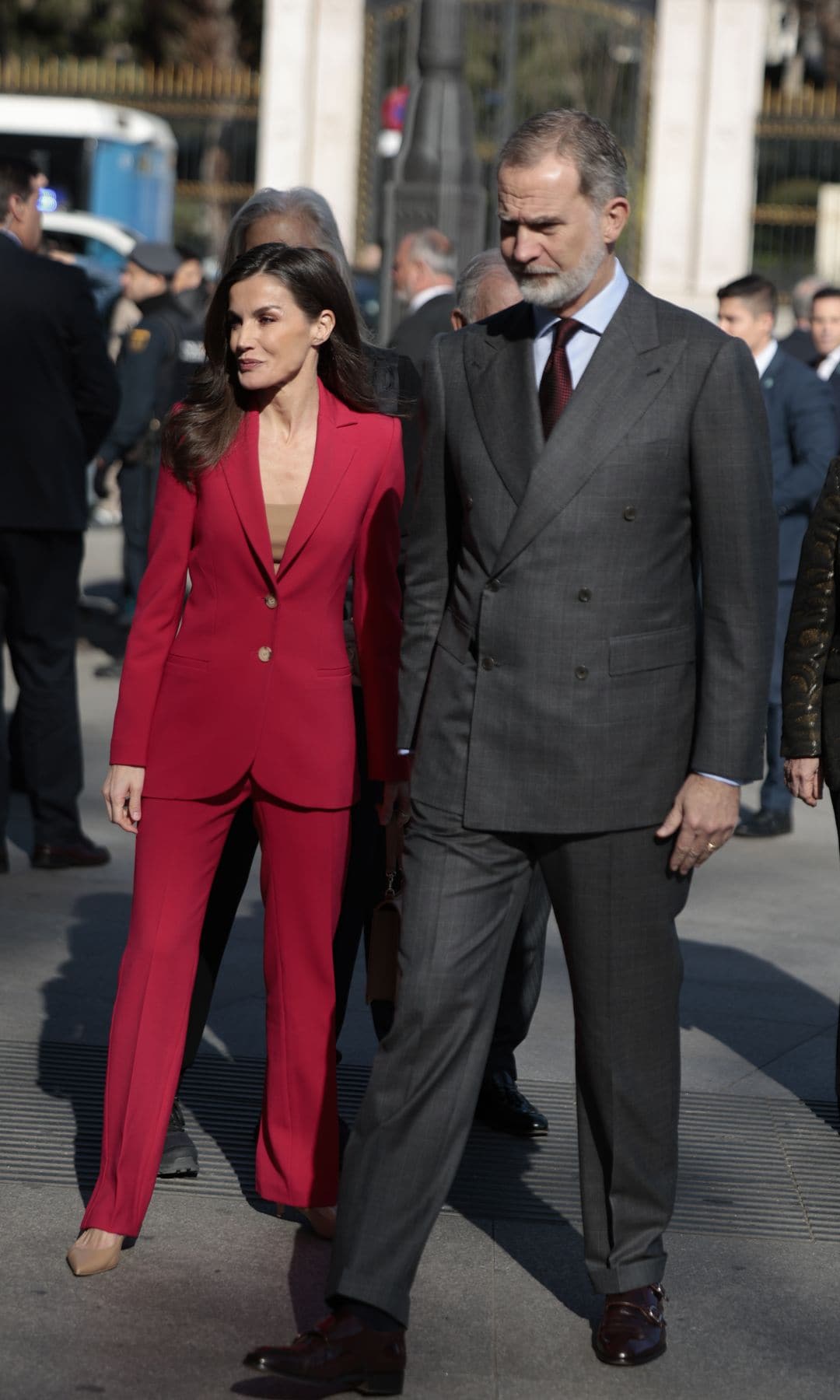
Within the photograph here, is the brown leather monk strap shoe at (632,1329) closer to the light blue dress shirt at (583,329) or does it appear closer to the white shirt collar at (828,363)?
the light blue dress shirt at (583,329)

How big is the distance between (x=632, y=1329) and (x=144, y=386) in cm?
840

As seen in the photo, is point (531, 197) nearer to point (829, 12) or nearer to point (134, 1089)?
point (134, 1089)

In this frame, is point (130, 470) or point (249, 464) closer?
point (249, 464)

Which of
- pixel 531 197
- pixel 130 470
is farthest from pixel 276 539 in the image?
pixel 130 470

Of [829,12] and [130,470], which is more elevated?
[829,12]

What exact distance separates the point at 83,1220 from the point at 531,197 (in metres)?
2.05

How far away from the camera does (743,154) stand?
2180 cm

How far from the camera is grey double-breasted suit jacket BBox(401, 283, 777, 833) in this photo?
3336 millimetres

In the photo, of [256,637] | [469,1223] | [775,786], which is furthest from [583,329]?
[775,786]

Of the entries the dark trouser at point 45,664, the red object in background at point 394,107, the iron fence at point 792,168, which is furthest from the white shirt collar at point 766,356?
the red object in background at point 394,107

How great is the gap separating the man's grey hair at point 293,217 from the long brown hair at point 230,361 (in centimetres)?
35

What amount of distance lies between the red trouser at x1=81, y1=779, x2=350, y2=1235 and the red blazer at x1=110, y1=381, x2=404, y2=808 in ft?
0.28

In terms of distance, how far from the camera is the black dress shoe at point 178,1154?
4.36 m

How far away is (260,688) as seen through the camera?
12.7 ft
